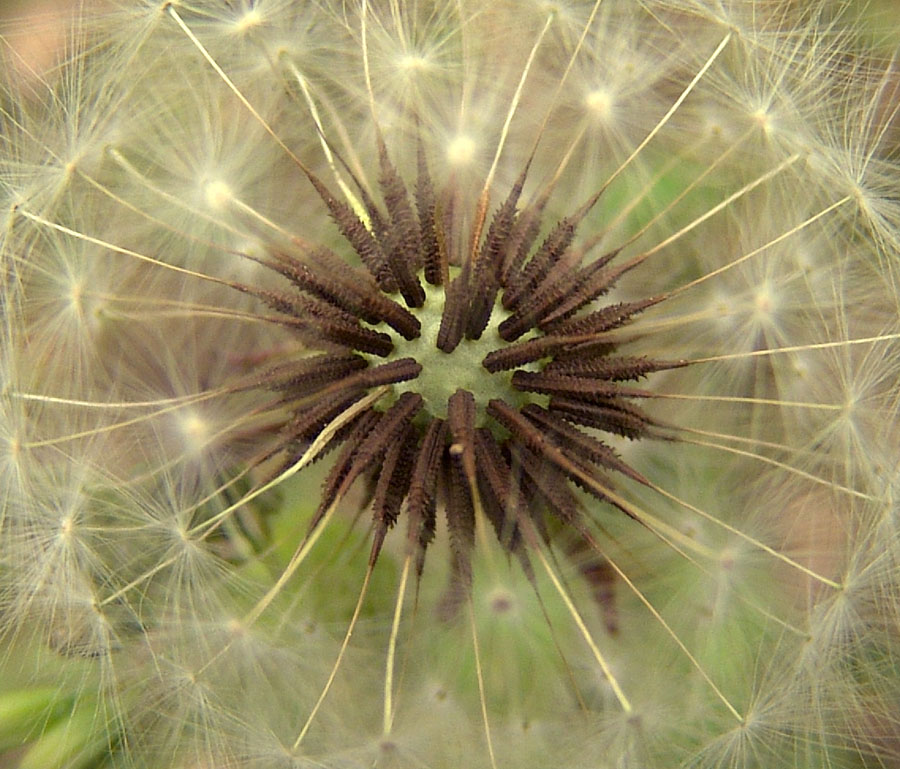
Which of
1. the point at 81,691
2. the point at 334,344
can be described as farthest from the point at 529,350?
the point at 81,691

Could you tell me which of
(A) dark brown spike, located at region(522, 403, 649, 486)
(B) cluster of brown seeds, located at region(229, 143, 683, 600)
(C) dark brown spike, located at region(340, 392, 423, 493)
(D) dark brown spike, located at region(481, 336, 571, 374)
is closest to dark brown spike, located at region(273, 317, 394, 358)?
(B) cluster of brown seeds, located at region(229, 143, 683, 600)

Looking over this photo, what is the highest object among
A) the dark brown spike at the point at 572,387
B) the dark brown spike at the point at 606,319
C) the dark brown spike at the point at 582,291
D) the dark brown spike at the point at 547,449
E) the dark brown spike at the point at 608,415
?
the dark brown spike at the point at 582,291

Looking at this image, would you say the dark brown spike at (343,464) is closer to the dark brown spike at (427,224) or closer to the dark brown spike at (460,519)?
the dark brown spike at (460,519)

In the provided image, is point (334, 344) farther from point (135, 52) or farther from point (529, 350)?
point (135, 52)

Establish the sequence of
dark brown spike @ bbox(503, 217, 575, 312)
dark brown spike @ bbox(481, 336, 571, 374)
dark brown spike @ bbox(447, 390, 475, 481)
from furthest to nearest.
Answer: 1. dark brown spike @ bbox(503, 217, 575, 312)
2. dark brown spike @ bbox(481, 336, 571, 374)
3. dark brown spike @ bbox(447, 390, 475, 481)

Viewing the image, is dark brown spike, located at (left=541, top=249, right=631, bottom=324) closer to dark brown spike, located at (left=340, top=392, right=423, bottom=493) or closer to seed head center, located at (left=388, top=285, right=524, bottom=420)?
seed head center, located at (left=388, top=285, right=524, bottom=420)

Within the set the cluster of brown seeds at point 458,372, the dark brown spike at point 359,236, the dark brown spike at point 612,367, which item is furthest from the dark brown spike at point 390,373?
the dark brown spike at point 612,367
